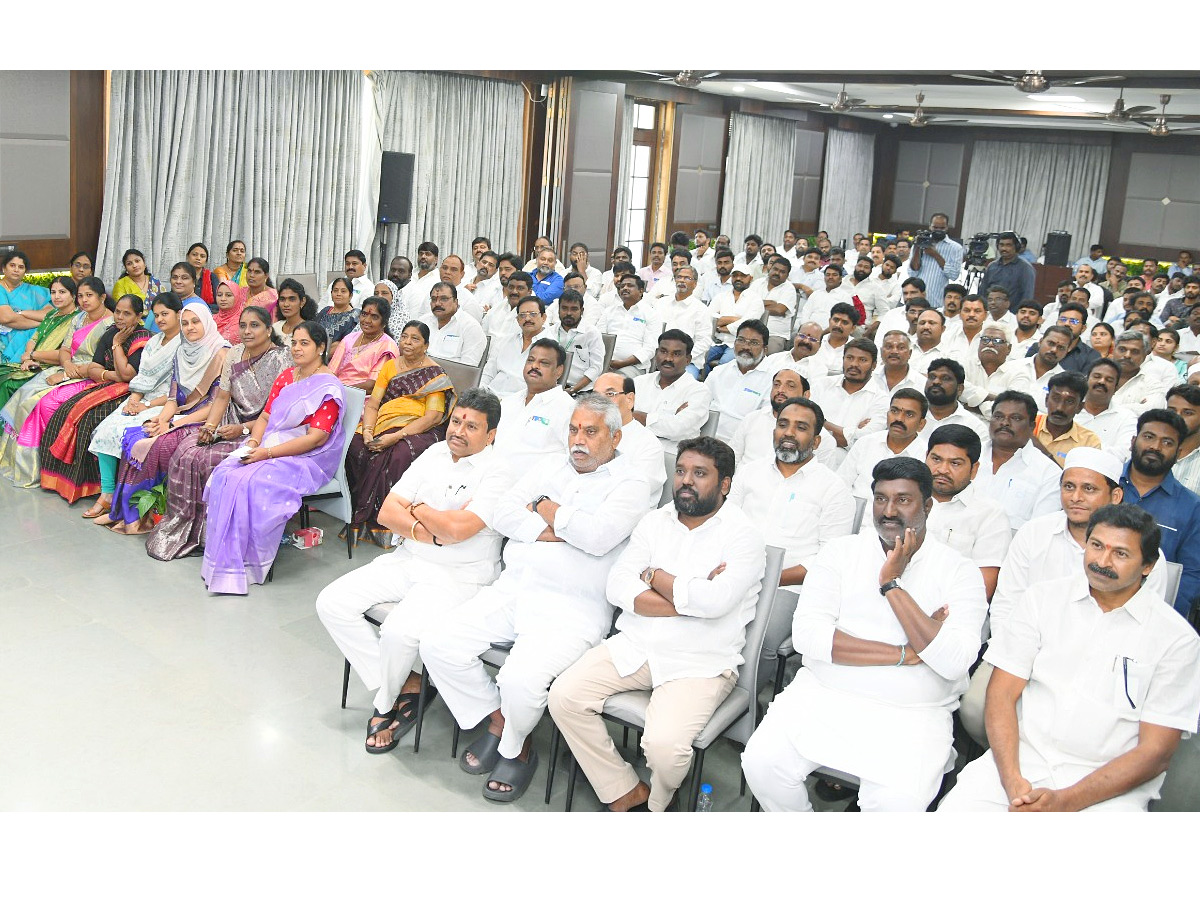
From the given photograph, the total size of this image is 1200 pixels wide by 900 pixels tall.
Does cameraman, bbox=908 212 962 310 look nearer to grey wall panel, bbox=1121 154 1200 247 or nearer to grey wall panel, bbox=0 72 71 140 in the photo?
grey wall panel, bbox=1121 154 1200 247

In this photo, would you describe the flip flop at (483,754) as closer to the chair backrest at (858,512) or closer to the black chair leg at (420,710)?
the black chair leg at (420,710)

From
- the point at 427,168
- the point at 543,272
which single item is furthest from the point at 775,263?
the point at 427,168

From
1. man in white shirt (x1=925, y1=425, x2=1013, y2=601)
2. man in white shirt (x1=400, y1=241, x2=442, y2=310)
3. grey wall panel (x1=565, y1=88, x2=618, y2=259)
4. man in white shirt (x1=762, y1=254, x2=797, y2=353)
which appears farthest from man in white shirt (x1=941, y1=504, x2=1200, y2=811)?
grey wall panel (x1=565, y1=88, x2=618, y2=259)

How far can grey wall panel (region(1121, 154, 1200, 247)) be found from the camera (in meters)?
16.0

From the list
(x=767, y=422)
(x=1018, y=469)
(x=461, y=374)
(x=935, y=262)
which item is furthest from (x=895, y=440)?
(x=935, y=262)

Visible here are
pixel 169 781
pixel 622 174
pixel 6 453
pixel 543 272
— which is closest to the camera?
pixel 169 781

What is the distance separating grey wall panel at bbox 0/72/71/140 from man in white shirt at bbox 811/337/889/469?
5.36 metres

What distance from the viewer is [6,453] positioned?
621cm

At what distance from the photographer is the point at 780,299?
8.81 m

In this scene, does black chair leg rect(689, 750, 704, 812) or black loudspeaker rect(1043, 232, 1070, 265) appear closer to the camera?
black chair leg rect(689, 750, 704, 812)

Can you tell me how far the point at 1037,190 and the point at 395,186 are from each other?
12056 millimetres

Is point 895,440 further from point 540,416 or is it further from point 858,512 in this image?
point 540,416

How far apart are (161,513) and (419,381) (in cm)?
143
